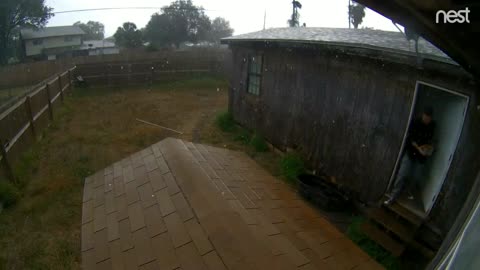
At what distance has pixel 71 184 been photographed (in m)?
6.92

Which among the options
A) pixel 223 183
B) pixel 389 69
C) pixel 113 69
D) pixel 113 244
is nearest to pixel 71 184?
pixel 113 244

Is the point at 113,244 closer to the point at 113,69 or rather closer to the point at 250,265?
the point at 250,265

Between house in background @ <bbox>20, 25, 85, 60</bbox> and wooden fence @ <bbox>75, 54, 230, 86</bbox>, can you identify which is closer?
wooden fence @ <bbox>75, 54, 230, 86</bbox>

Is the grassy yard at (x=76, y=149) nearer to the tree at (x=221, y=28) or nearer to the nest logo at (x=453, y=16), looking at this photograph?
the nest logo at (x=453, y=16)

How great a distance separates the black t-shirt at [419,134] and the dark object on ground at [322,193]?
1.93 meters

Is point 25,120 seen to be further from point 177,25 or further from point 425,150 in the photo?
point 177,25

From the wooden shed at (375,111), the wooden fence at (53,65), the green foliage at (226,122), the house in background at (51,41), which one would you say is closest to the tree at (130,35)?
the house in background at (51,41)

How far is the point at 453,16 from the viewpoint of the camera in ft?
8.02

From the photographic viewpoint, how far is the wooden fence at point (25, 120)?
263 inches

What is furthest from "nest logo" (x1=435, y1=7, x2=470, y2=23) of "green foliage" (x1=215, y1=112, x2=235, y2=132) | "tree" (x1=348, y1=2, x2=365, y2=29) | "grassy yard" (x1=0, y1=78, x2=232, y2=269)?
"tree" (x1=348, y1=2, x2=365, y2=29)

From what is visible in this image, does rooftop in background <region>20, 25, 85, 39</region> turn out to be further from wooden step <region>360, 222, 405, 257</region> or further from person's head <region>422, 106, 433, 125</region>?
person's head <region>422, 106, 433, 125</region>

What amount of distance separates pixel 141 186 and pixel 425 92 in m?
5.28

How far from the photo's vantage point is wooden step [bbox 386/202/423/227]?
4.97 metres

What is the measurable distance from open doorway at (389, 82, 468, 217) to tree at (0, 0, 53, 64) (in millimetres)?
42469
